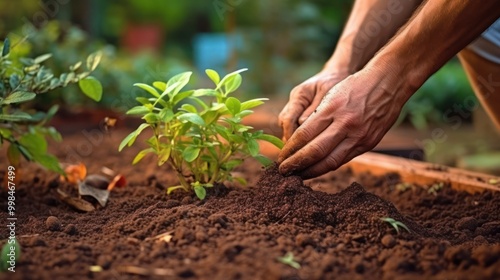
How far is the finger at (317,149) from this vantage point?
2205 mm

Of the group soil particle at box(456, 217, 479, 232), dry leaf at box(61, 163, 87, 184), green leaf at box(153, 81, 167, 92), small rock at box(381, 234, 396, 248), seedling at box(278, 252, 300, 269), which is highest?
green leaf at box(153, 81, 167, 92)

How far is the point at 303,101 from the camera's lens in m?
2.72

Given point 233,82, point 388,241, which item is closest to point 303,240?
point 388,241

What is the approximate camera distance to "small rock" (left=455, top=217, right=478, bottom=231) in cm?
236

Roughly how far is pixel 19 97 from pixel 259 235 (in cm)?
111

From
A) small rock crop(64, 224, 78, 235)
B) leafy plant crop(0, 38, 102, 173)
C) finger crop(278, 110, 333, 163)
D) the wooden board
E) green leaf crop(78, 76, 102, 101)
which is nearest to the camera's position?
small rock crop(64, 224, 78, 235)

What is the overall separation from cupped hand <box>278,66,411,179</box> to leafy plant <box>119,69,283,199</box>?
16cm

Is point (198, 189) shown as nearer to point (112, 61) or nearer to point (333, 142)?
point (333, 142)

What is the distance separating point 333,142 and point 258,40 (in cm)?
783

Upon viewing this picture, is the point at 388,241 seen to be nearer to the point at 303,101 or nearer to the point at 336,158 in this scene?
the point at 336,158

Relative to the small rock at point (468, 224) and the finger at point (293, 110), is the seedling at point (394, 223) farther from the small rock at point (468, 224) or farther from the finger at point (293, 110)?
the finger at point (293, 110)

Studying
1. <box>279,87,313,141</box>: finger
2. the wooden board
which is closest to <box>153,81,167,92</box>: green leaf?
<box>279,87,313,141</box>: finger

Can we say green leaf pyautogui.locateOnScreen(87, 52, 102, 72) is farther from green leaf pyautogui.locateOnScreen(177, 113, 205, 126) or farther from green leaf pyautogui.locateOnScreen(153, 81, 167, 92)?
green leaf pyautogui.locateOnScreen(177, 113, 205, 126)

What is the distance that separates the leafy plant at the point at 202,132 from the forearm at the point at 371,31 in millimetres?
868
